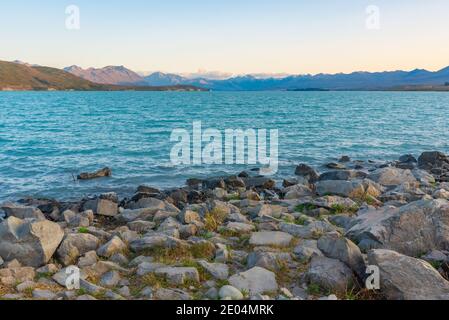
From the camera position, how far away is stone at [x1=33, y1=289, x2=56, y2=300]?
782 centimetres

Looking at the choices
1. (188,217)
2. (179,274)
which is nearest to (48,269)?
(179,274)

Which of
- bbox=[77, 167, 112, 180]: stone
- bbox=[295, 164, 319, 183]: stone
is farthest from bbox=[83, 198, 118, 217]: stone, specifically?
bbox=[295, 164, 319, 183]: stone

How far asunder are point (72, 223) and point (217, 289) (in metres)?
7.62

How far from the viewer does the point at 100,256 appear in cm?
1032

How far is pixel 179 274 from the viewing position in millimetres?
8547

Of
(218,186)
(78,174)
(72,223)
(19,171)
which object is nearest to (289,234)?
(72,223)


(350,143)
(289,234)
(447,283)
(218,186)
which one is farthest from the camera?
(350,143)

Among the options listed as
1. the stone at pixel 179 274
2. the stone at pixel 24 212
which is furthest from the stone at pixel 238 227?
the stone at pixel 24 212

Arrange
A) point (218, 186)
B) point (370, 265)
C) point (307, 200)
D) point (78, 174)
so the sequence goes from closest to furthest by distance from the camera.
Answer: point (370, 265) → point (307, 200) → point (218, 186) → point (78, 174)

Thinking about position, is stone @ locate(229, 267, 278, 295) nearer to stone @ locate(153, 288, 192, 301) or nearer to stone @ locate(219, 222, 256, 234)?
stone @ locate(153, 288, 192, 301)

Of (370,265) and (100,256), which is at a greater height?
(370,265)

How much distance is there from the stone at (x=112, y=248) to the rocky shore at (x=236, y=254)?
0.09 ft

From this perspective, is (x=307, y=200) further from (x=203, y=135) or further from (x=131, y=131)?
(x=131, y=131)
